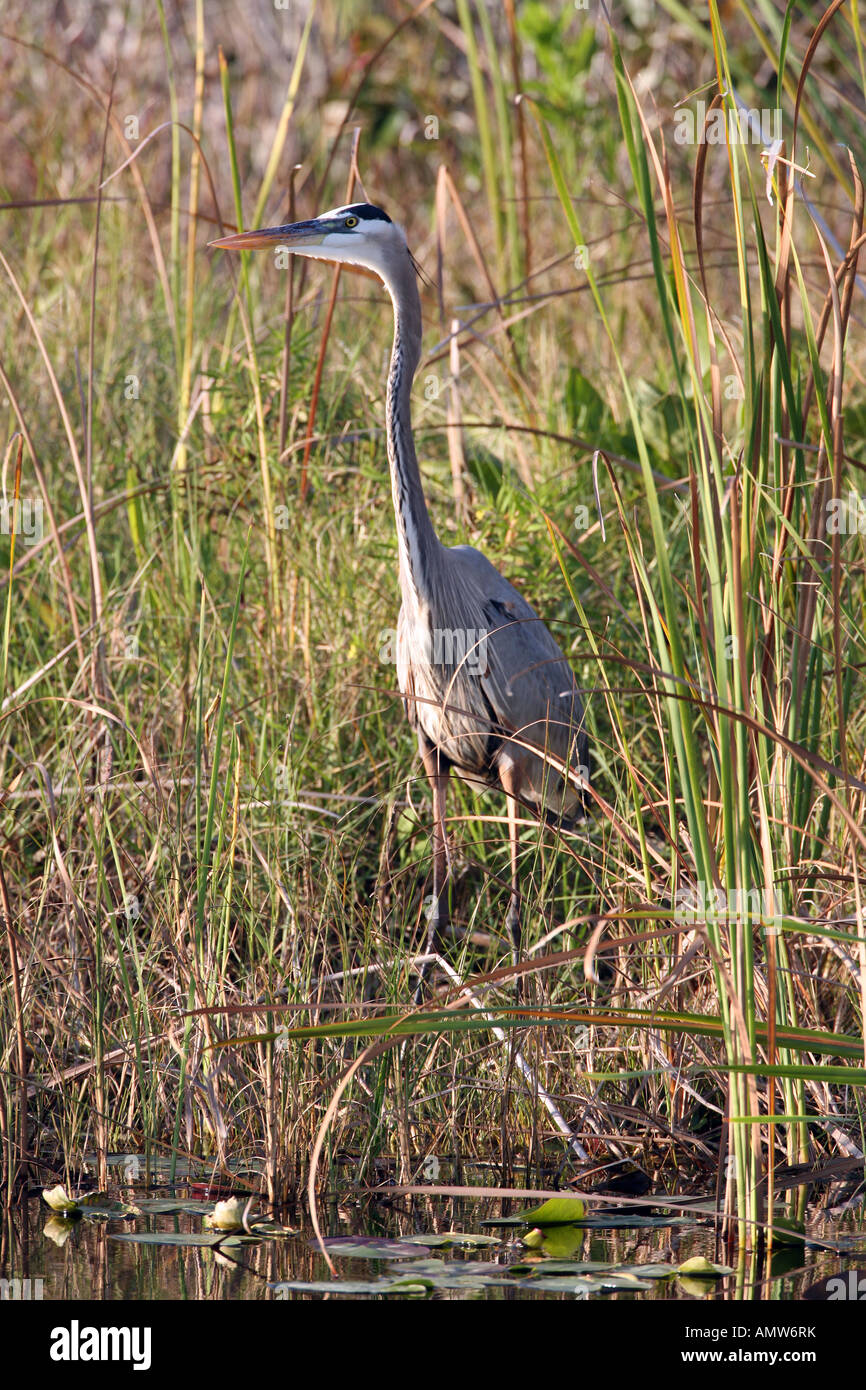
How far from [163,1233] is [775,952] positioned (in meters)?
1.09

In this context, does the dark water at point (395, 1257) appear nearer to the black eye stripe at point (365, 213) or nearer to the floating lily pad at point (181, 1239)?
the floating lily pad at point (181, 1239)

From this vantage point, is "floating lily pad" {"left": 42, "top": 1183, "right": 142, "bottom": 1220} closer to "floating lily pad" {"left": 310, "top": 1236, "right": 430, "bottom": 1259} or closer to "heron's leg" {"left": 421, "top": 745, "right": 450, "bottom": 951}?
"floating lily pad" {"left": 310, "top": 1236, "right": 430, "bottom": 1259}

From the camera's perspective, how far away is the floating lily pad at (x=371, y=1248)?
2.24m

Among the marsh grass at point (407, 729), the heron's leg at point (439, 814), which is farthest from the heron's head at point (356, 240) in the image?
the heron's leg at point (439, 814)

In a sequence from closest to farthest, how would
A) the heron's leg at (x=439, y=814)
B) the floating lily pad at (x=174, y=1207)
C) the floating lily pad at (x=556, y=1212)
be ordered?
the floating lily pad at (x=556, y=1212)
the floating lily pad at (x=174, y=1207)
the heron's leg at (x=439, y=814)

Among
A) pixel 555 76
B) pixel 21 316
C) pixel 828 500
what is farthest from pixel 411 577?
pixel 555 76

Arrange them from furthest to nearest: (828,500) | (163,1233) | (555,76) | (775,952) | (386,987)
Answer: (555,76)
(386,987)
(828,500)
(163,1233)
(775,952)

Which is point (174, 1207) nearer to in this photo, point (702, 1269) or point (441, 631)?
point (702, 1269)

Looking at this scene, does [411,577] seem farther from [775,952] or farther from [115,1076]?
[775,952]

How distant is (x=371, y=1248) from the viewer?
2260 millimetres

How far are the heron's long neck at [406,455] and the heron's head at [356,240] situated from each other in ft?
0.17

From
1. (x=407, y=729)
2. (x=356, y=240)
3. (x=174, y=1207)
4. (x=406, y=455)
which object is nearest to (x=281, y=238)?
(x=356, y=240)

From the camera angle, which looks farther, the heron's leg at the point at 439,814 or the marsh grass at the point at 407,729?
the heron's leg at the point at 439,814

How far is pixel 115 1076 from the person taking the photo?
2959mm
